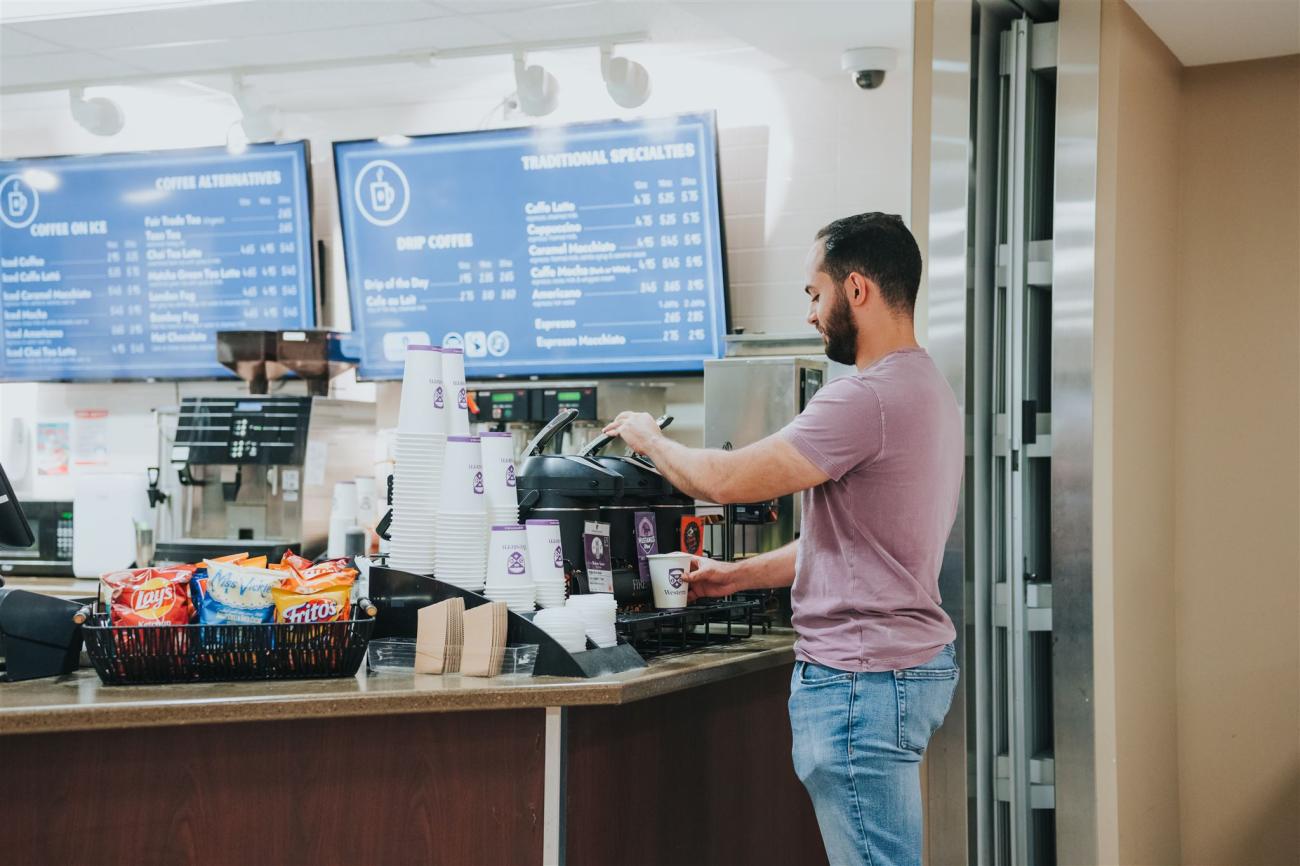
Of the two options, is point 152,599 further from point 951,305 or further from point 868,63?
point 868,63

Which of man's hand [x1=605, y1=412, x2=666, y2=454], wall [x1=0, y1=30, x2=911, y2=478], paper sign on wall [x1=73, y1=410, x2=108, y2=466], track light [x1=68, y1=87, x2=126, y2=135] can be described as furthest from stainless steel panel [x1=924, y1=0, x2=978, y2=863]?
paper sign on wall [x1=73, y1=410, x2=108, y2=466]

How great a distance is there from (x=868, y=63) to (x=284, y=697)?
2.99 m

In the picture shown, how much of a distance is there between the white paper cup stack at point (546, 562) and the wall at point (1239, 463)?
6.09 feet

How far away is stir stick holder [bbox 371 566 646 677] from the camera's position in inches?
84.9

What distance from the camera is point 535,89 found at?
4387 millimetres

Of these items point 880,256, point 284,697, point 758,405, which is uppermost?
point 880,256

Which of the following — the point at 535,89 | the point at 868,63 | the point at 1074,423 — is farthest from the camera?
the point at 535,89

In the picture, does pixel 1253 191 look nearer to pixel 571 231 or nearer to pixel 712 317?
pixel 712 317

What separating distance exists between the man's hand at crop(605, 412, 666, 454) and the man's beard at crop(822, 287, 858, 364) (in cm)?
37

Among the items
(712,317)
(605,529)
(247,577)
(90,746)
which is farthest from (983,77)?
(90,746)

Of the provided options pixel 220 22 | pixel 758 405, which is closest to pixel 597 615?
pixel 758 405

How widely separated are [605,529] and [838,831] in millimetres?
743

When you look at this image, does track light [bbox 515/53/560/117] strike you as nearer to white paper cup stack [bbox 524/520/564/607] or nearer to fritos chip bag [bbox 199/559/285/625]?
white paper cup stack [bbox 524/520/564/607]

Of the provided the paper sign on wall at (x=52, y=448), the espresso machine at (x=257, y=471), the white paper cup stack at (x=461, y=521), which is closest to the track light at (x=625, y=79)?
the espresso machine at (x=257, y=471)
